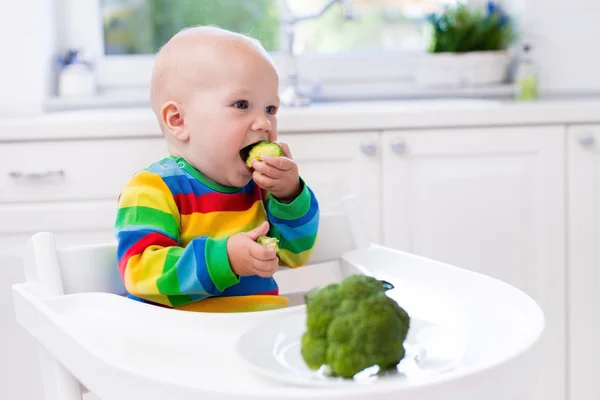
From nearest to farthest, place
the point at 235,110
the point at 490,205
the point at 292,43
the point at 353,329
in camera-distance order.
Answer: the point at 353,329
the point at 235,110
the point at 490,205
the point at 292,43

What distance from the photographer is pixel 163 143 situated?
2.17 meters

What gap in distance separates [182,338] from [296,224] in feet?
1.23

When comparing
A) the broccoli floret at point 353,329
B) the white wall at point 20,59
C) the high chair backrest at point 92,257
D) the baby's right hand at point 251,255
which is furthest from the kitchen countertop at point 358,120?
the broccoli floret at point 353,329

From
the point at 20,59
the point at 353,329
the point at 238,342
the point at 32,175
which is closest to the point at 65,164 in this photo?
the point at 32,175

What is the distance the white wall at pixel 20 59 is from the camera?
2.49 metres

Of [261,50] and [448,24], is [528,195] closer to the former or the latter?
[448,24]

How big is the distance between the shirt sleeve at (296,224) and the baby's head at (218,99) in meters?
0.07

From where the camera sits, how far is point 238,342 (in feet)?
2.89

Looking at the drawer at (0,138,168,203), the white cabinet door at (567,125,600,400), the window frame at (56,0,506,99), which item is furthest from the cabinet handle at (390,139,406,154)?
the window frame at (56,0,506,99)

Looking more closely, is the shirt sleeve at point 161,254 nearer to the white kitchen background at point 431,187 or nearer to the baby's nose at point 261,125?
the baby's nose at point 261,125

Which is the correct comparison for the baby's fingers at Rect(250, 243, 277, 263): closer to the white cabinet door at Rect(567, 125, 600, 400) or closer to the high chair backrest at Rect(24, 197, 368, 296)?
the high chair backrest at Rect(24, 197, 368, 296)

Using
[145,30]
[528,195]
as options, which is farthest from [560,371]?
[145,30]

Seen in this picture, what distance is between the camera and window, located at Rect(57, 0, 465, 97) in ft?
9.40

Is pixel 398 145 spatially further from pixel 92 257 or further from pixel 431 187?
pixel 92 257
